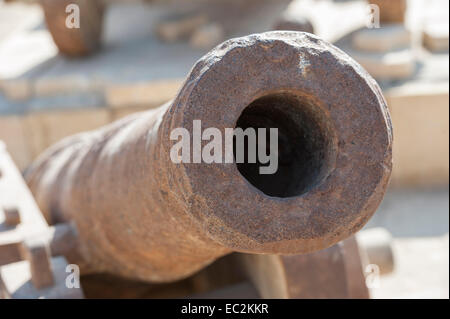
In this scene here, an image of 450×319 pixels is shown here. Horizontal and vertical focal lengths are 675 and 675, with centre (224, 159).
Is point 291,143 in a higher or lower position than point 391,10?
lower

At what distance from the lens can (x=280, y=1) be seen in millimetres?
7934

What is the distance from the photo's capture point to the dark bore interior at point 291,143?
1.74 metres

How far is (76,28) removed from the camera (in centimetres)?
690

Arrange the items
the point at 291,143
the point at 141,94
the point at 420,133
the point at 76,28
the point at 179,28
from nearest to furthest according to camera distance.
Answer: the point at 291,143 → the point at 420,133 → the point at 141,94 → the point at 76,28 → the point at 179,28

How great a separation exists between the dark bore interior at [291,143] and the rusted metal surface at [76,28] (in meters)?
5.10

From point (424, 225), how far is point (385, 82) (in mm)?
1325

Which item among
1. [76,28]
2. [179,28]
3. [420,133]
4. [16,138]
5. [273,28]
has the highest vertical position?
[76,28]

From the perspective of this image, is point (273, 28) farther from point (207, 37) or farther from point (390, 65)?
point (207, 37)

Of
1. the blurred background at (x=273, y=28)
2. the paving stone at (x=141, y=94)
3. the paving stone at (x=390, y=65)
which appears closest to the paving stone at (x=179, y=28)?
the blurred background at (x=273, y=28)

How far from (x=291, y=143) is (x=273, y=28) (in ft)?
14.2

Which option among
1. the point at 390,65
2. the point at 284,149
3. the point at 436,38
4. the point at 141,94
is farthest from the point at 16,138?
the point at 284,149
